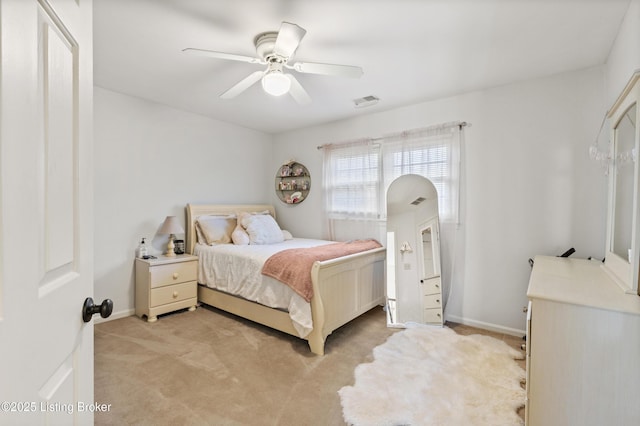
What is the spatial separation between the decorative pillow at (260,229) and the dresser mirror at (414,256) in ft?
4.93

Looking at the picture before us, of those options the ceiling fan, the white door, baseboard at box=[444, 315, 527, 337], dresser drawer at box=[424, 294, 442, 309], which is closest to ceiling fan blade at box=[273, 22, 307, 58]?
the ceiling fan

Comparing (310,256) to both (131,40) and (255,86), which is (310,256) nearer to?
(255,86)

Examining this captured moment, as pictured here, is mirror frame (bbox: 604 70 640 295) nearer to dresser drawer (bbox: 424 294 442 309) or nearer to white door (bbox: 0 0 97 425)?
dresser drawer (bbox: 424 294 442 309)

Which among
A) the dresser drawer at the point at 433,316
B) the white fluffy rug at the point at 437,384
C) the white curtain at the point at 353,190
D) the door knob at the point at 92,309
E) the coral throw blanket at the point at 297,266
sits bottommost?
the white fluffy rug at the point at 437,384

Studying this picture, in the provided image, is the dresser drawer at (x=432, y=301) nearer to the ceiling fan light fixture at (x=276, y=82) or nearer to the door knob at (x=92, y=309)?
the ceiling fan light fixture at (x=276, y=82)

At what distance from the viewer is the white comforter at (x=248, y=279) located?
2477 millimetres

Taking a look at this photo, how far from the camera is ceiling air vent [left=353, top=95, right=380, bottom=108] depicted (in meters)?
3.22

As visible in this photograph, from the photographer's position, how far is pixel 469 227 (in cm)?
305

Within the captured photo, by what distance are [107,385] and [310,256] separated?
1678mm

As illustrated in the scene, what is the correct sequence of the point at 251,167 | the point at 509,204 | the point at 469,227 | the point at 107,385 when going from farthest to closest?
1. the point at 251,167
2. the point at 469,227
3. the point at 509,204
4. the point at 107,385

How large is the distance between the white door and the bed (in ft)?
5.66

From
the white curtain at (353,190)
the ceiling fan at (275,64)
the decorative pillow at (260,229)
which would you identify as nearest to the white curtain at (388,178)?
the white curtain at (353,190)

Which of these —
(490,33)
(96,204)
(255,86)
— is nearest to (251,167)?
(255,86)

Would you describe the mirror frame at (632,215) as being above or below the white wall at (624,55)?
below
